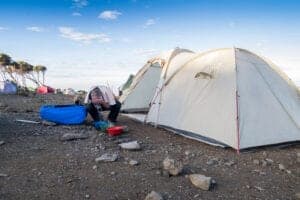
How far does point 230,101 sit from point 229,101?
0.03 meters

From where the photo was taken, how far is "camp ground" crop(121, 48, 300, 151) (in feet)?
29.6

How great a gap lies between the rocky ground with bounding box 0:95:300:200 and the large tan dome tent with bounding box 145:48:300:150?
0.39 metres

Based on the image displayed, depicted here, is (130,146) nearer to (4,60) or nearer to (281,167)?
(281,167)

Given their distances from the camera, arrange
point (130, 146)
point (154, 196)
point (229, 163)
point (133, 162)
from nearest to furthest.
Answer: point (154, 196)
point (133, 162)
point (229, 163)
point (130, 146)

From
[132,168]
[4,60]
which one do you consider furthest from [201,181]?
[4,60]

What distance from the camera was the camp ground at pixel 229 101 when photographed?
29.6 feet

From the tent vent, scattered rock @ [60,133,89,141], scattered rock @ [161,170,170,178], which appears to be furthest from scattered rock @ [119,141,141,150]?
the tent vent

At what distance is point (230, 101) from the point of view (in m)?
9.27

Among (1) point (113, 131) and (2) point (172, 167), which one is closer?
(2) point (172, 167)

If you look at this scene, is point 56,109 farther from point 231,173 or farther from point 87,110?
point 231,173

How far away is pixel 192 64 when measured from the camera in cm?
1095

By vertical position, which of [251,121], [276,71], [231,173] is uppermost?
[276,71]

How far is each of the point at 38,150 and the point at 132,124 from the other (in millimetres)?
4205

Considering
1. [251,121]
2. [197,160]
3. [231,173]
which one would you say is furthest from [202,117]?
[231,173]
